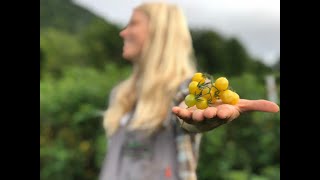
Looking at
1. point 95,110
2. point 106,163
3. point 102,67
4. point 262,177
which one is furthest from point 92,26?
point 106,163

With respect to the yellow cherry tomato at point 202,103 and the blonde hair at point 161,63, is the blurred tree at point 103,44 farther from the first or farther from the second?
the yellow cherry tomato at point 202,103

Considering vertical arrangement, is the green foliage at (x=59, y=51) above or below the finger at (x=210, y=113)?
above

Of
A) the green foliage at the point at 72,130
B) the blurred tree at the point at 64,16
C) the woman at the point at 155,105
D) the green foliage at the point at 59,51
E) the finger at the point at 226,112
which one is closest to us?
the finger at the point at 226,112

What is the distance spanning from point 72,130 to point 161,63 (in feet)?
4.10

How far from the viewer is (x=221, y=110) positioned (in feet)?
4.88

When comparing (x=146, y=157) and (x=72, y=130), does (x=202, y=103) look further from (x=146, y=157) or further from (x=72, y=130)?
(x=72, y=130)

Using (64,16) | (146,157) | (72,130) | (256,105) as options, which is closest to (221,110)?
(256,105)

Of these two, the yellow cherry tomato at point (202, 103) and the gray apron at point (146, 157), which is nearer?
the yellow cherry tomato at point (202, 103)

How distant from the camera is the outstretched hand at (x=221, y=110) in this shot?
4.90 ft

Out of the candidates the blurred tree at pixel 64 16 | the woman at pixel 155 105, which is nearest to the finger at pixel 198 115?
the woman at pixel 155 105

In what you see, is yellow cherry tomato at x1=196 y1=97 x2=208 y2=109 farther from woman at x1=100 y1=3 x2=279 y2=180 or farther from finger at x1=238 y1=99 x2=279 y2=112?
woman at x1=100 y1=3 x2=279 y2=180

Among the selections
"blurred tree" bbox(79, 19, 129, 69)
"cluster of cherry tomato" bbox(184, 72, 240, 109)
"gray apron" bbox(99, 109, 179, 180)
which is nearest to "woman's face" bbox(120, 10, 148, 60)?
"gray apron" bbox(99, 109, 179, 180)

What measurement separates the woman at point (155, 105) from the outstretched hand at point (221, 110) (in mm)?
717

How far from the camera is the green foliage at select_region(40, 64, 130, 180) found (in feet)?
11.4
